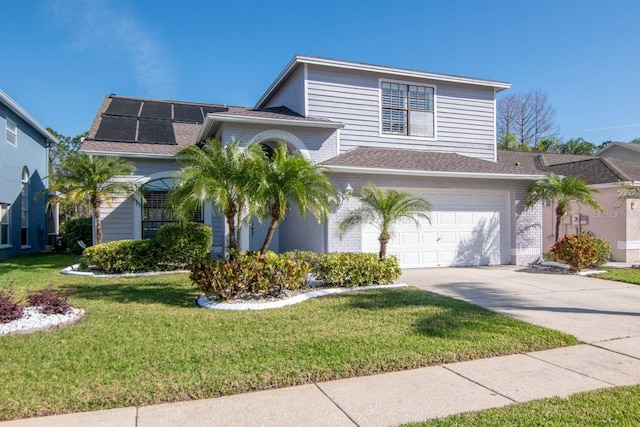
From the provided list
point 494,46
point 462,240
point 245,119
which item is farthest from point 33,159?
point 494,46

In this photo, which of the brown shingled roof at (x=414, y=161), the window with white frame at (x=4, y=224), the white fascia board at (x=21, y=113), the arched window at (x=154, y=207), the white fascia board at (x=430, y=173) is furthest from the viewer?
the window with white frame at (x=4, y=224)

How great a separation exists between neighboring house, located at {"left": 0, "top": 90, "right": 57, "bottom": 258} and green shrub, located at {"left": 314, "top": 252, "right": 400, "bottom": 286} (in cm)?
1214

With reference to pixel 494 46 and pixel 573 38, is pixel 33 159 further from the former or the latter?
pixel 573 38

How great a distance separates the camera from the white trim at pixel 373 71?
13.1 m

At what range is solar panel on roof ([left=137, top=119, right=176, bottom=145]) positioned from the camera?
607 inches

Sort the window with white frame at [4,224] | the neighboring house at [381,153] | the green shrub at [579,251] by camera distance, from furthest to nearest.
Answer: the window with white frame at [4,224] → the neighboring house at [381,153] → the green shrub at [579,251]

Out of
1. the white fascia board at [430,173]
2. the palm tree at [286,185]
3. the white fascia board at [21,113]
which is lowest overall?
the palm tree at [286,185]

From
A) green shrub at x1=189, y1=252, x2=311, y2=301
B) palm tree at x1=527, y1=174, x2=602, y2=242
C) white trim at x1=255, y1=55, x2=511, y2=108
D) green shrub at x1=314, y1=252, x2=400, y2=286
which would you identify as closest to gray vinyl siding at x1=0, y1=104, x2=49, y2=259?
white trim at x1=255, y1=55, x2=511, y2=108

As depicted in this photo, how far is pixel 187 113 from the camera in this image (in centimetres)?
1970

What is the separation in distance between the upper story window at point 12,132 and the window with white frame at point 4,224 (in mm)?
2693

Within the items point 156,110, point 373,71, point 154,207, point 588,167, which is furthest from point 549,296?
point 156,110

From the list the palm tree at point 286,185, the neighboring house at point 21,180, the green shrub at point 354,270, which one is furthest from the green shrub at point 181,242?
the neighboring house at point 21,180

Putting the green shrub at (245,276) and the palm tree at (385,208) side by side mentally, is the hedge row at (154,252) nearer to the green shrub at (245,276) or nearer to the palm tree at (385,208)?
the green shrub at (245,276)

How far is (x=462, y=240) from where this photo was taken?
1311 cm
